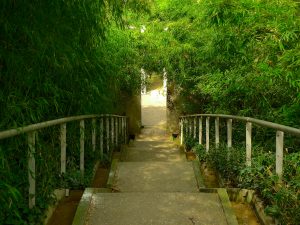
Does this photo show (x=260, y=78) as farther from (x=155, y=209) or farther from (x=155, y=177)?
(x=155, y=209)

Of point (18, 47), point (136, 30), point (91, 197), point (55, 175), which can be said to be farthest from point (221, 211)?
point (136, 30)

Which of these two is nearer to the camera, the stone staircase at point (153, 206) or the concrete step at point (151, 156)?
the stone staircase at point (153, 206)

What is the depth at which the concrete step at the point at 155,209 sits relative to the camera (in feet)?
9.95

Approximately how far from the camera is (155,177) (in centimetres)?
475

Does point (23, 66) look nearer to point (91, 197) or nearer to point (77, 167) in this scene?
point (91, 197)

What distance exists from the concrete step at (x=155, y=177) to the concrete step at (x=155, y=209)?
799 mm

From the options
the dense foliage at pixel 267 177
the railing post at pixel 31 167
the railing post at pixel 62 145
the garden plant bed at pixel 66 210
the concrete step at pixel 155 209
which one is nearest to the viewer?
the dense foliage at pixel 267 177

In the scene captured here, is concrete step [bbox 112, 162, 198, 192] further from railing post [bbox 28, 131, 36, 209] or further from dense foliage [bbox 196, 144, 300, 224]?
railing post [bbox 28, 131, 36, 209]

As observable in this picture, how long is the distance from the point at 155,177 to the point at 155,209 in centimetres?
151

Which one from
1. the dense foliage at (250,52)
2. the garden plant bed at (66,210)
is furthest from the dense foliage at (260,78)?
the garden plant bed at (66,210)

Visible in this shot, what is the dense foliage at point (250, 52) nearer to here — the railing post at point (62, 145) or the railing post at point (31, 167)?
the railing post at point (62, 145)

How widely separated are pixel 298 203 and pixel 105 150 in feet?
14.3

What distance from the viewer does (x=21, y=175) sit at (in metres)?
2.76

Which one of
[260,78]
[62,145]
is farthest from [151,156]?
[62,145]
